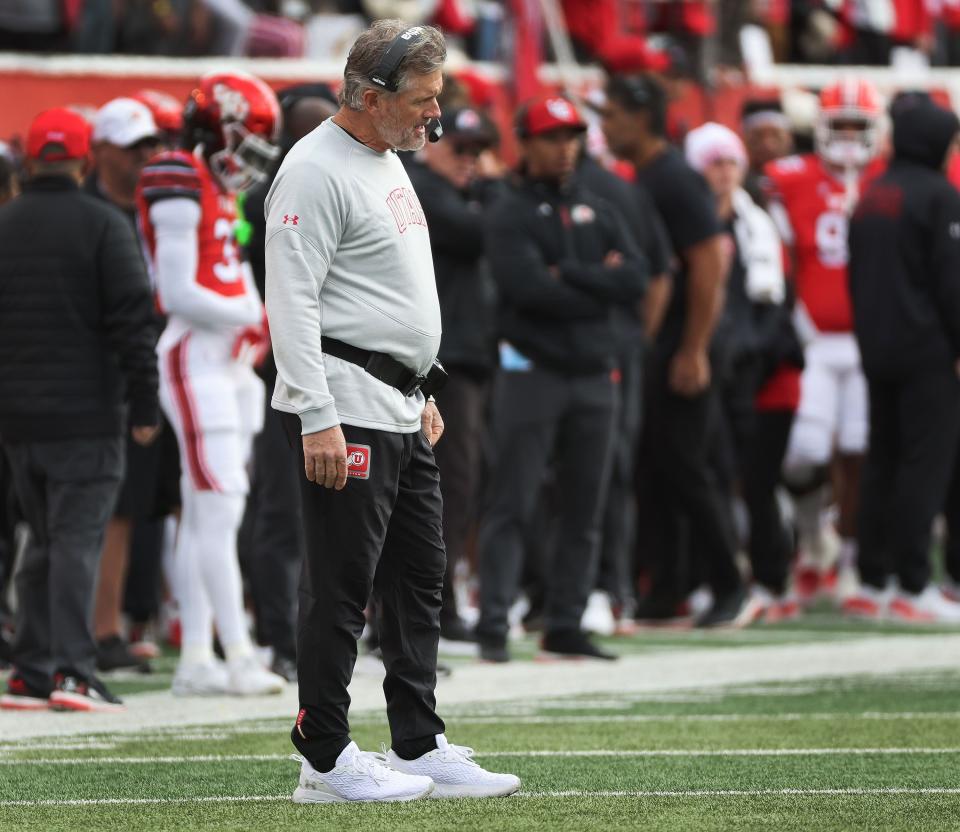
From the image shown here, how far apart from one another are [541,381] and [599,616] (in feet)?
6.34

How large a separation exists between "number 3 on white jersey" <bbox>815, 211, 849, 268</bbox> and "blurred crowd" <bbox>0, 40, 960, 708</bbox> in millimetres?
17

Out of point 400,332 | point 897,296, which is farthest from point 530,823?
point 897,296

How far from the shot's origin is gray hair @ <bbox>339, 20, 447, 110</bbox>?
5.67 metres

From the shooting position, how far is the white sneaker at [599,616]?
10930 millimetres

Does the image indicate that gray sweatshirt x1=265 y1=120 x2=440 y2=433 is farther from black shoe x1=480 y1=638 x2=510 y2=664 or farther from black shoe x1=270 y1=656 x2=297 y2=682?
black shoe x1=480 y1=638 x2=510 y2=664

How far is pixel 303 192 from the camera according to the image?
18.4 ft

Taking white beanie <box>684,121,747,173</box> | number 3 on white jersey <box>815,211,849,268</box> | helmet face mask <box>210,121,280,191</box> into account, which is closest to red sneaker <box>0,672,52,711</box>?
helmet face mask <box>210,121,280,191</box>

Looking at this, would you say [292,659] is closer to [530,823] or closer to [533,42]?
[530,823]

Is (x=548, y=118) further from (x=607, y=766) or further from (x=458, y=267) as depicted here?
(x=607, y=766)

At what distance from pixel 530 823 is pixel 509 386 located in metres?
4.41

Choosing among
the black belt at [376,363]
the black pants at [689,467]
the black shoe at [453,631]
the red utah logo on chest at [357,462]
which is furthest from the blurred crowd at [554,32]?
the red utah logo on chest at [357,462]

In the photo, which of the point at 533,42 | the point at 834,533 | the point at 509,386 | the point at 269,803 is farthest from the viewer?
the point at 533,42

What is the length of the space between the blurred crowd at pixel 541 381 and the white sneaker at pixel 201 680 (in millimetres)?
13

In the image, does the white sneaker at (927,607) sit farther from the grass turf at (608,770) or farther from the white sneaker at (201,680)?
the white sneaker at (201,680)
